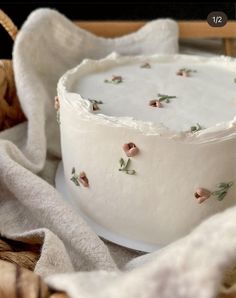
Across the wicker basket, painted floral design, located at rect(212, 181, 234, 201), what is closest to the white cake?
painted floral design, located at rect(212, 181, 234, 201)

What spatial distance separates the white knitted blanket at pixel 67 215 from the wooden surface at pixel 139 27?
0.05m

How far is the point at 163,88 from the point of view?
28.7 inches

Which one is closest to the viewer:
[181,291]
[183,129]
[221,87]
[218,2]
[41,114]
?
[181,291]

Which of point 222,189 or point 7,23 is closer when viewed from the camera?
point 222,189

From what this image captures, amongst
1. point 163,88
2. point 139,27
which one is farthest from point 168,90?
point 139,27

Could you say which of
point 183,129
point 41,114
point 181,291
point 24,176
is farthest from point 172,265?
point 41,114

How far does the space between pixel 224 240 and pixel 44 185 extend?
0.33 meters

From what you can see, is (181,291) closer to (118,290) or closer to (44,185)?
(118,290)

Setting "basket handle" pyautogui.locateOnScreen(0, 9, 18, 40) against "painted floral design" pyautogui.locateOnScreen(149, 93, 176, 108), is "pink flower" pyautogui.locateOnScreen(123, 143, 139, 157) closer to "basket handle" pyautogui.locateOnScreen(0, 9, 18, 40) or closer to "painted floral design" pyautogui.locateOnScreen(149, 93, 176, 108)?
"painted floral design" pyautogui.locateOnScreen(149, 93, 176, 108)

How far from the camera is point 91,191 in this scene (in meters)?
0.69

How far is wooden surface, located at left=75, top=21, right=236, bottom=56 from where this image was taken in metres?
0.98

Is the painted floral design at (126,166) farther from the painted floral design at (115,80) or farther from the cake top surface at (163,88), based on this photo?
the painted floral design at (115,80)

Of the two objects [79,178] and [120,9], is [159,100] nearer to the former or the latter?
[79,178]

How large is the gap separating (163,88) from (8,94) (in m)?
0.30
